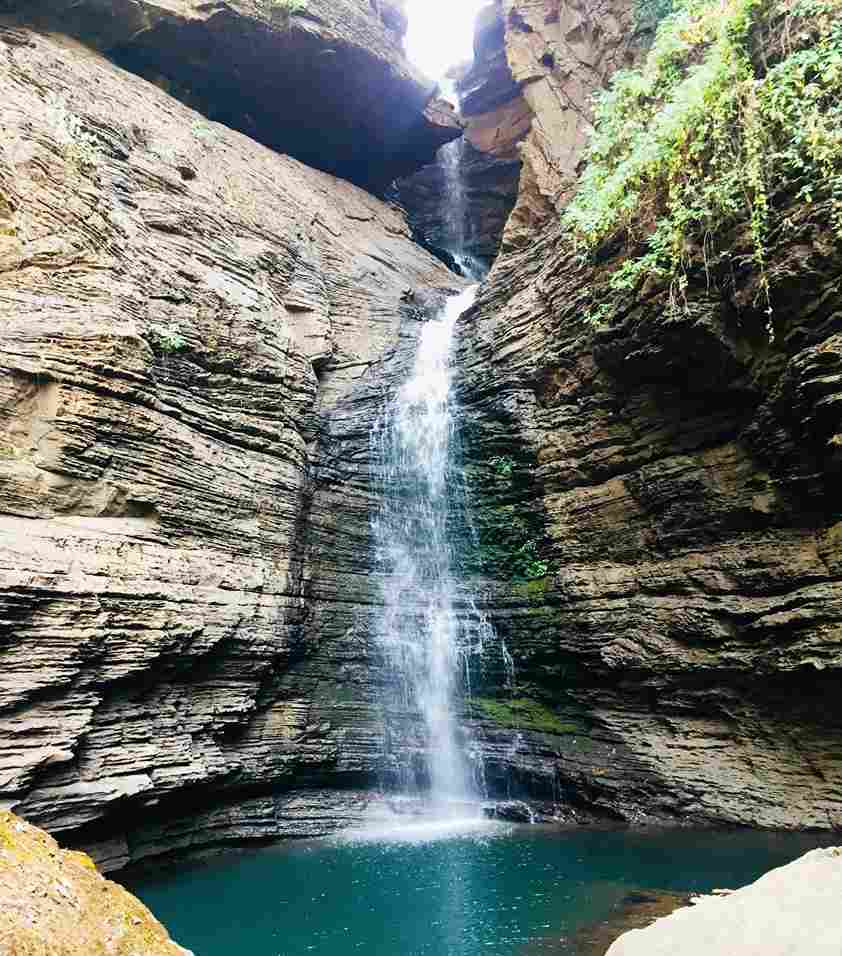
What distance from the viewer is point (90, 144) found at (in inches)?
473

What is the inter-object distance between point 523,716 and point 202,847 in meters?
5.32

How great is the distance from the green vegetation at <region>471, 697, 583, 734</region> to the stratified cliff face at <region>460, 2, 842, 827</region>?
0.12ft

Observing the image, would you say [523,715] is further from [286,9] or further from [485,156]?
[485,156]

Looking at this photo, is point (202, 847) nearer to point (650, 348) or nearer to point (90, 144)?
point (650, 348)

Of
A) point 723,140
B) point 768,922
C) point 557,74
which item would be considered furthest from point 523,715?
point 557,74

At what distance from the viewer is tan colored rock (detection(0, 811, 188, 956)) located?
8.36 ft

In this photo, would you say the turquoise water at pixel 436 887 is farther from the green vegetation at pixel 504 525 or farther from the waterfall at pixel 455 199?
the waterfall at pixel 455 199

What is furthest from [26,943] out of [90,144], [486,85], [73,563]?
[486,85]

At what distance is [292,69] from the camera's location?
60.5 feet

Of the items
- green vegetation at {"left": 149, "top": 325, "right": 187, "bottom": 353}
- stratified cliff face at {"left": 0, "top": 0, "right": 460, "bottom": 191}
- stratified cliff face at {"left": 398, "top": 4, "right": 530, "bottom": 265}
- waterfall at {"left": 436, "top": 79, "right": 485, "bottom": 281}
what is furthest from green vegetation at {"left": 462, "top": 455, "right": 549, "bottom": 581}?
waterfall at {"left": 436, "top": 79, "right": 485, "bottom": 281}

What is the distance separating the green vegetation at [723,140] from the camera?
7.99 m

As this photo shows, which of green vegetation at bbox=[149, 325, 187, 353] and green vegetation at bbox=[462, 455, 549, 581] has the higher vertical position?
green vegetation at bbox=[149, 325, 187, 353]

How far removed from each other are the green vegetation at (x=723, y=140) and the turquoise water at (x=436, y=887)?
694 centimetres

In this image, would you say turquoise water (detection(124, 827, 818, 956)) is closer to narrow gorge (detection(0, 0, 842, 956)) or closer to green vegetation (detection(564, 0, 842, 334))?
narrow gorge (detection(0, 0, 842, 956))
